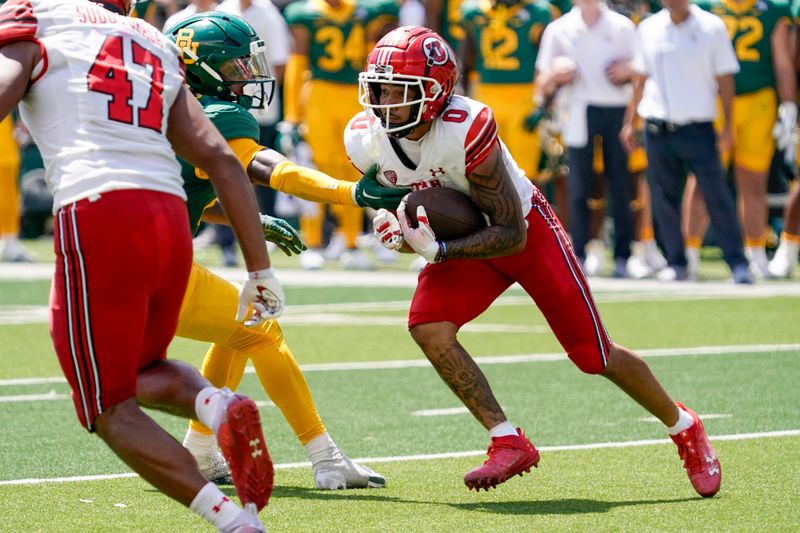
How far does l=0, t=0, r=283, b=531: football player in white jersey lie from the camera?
3893mm

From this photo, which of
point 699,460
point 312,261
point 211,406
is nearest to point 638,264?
point 312,261

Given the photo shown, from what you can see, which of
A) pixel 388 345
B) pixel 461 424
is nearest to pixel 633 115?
pixel 388 345

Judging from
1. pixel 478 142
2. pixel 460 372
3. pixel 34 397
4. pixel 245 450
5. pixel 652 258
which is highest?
pixel 478 142

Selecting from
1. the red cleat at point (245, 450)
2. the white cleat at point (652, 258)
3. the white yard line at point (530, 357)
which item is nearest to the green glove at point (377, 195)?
the red cleat at point (245, 450)

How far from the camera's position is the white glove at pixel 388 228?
4.96 metres

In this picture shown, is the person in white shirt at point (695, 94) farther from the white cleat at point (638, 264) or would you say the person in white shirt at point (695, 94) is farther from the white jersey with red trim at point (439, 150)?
the white jersey with red trim at point (439, 150)

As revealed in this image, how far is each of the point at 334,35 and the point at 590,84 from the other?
2170 millimetres

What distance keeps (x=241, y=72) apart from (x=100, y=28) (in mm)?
1214

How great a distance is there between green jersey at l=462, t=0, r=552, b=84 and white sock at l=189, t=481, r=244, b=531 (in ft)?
29.6

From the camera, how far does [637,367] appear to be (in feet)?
17.0

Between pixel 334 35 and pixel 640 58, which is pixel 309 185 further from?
pixel 334 35

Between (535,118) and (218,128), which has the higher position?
(218,128)

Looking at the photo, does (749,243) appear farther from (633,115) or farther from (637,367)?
(637,367)

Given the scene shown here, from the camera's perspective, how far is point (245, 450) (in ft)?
12.8
